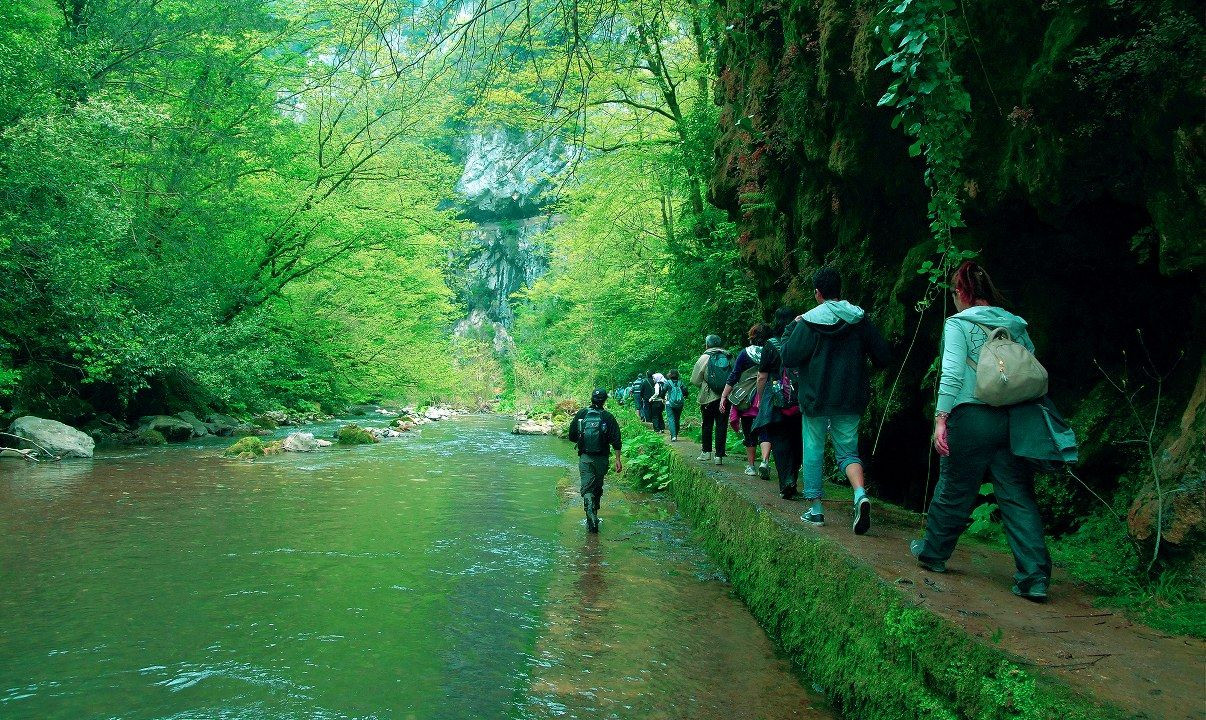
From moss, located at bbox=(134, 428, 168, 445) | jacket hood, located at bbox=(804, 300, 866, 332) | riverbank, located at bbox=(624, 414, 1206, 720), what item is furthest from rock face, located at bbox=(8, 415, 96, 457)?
jacket hood, located at bbox=(804, 300, 866, 332)

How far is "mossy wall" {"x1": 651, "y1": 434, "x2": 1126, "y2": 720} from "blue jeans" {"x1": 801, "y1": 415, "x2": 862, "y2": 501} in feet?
1.36

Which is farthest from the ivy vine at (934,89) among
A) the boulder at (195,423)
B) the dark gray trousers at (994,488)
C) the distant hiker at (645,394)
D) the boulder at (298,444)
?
the boulder at (195,423)

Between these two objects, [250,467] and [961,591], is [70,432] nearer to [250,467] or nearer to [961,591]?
[250,467]

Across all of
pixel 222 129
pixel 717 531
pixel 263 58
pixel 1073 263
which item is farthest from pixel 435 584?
pixel 263 58

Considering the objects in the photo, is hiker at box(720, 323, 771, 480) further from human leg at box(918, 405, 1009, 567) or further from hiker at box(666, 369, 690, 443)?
hiker at box(666, 369, 690, 443)

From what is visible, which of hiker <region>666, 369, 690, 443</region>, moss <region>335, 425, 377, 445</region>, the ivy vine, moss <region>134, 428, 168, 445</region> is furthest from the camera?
moss <region>335, 425, 377, 445</region>

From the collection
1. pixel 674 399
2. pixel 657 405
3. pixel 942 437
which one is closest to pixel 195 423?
pixel 657 405

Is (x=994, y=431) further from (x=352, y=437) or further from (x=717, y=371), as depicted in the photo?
(x=352, y=437)

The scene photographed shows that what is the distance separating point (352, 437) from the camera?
20.1 meters

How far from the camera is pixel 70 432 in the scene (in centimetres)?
1448

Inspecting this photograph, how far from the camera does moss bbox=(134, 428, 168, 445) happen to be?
1697cm

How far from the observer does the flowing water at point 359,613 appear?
416 centimetres

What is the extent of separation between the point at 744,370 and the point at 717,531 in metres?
1.95

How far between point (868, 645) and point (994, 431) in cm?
133
